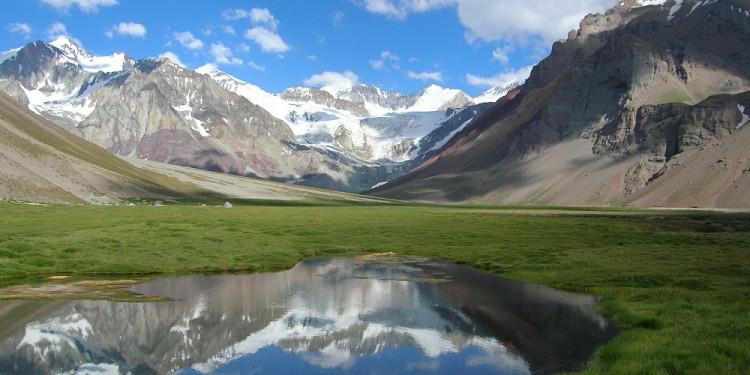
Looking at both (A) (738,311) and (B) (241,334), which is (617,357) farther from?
(B) (241,334)

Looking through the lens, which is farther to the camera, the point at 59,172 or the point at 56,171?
the point at 59,172

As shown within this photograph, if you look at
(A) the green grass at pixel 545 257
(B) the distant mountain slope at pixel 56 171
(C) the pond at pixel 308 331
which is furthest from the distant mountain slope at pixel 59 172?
(C) the pond at pixel 308 331

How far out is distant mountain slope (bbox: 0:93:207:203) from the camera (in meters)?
108

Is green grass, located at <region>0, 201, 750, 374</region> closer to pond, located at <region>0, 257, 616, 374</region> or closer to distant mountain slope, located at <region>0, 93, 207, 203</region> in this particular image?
pond, located at <region>0, 257, 616, 374</region>

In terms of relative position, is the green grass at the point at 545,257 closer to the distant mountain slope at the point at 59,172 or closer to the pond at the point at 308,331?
the pond at the point at 308,331

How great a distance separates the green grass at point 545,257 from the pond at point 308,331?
8.09 ft

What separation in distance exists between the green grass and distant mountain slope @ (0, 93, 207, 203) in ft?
128

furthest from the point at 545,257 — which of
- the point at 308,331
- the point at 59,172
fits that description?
the point at 59,172

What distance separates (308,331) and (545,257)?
27246 millimetres

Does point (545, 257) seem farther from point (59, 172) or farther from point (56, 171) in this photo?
point (59, 172)

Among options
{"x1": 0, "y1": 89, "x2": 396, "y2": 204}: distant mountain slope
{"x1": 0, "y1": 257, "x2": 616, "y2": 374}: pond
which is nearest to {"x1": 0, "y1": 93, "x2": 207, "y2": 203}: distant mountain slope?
{"x1": 0, "y1": 89, "x2": 396, "y2": 204}: distant mountain slope

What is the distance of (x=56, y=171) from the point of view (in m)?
127

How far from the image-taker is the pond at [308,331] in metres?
18.9

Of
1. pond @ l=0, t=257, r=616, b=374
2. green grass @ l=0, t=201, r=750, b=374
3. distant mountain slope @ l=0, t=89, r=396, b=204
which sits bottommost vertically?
pond @ l=0, t=257, r=616, b=374
